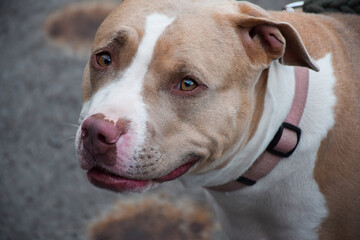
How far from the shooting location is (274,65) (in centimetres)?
219

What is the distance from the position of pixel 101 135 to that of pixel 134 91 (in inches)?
9.8

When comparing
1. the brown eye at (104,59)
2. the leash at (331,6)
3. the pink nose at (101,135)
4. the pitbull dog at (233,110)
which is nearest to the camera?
the pink nose at (101,135)

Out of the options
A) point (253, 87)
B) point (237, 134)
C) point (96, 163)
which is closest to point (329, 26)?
point (253, 87)

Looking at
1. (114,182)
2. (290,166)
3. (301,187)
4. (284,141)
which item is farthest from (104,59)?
(301,187)

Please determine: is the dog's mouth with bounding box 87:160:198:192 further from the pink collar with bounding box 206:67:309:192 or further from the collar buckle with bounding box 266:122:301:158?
the collar buckle with bounding box 266:122:301:158

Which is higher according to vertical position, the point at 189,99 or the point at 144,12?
the point at 144,12

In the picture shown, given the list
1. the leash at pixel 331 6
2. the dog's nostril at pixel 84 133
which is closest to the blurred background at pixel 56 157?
the dog's nostril at pixel 84 133

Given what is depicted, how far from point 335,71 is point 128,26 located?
115cm

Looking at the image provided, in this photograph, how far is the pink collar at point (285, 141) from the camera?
7.13 feet

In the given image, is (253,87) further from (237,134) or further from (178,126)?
(178,126)

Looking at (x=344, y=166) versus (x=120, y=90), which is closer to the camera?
(x=120, y=90)

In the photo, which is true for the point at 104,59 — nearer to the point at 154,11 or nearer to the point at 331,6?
the point at 154,11

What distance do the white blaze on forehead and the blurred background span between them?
1.30 meters

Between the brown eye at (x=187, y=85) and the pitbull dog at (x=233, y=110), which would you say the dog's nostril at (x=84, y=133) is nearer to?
the pitbull dog at (x=233, y=110)
